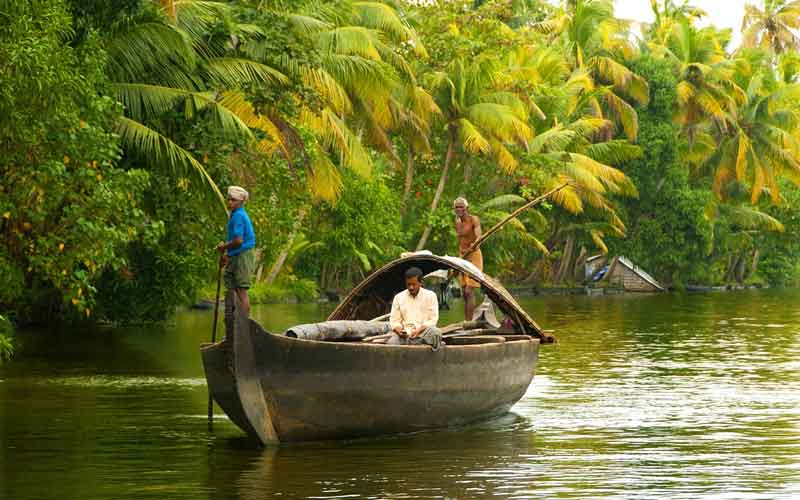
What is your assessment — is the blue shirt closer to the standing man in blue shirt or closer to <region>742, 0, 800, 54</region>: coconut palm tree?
the standing man in blue shirt

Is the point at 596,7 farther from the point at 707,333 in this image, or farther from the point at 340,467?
the point at 340,467

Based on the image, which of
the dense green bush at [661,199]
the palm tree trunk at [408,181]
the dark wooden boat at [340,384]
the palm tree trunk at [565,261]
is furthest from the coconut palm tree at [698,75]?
the dark wooden boat at [340,384]

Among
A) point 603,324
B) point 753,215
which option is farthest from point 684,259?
point 603,324

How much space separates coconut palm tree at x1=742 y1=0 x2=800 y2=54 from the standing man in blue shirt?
4939 centimetres

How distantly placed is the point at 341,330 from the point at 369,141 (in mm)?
21065

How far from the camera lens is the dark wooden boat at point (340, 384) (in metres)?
11.2

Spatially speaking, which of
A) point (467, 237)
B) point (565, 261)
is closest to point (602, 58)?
point (565, 261)

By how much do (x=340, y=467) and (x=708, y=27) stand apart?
142 feet

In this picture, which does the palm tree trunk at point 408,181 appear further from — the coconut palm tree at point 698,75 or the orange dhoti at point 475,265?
the orange dhoti at point 475,265

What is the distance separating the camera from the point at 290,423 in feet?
37.7

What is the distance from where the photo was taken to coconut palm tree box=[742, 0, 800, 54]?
192 ft

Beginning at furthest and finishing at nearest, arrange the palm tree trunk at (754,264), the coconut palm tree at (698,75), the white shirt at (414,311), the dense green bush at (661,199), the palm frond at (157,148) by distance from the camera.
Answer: the palm tree trunk at (754,264)
the coconut palm tree at (698,75)
the dense green bush at (661,199)
the palm frond at (157,148)
the white shirt at (414,311)

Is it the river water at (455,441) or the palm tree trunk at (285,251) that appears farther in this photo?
the palm tree trunk at (285,251)

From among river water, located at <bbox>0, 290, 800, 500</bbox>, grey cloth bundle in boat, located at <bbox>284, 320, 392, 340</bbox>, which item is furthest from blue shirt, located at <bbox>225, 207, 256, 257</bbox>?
river water, located at <bbox>0, 290, 800, 500</bbox>
